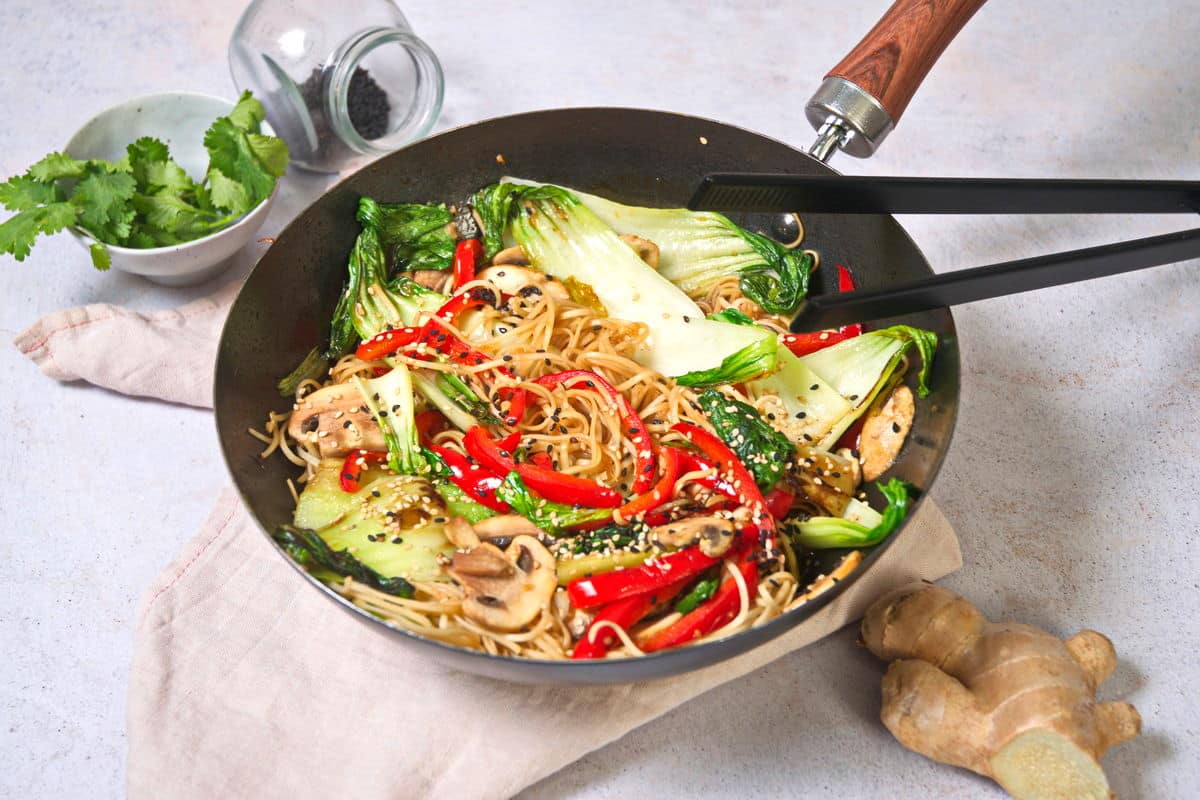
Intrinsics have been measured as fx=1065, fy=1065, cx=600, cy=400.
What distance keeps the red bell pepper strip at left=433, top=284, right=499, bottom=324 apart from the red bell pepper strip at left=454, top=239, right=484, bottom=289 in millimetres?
89

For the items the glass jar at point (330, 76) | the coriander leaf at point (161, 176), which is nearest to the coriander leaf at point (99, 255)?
the coriander leaf at point (161, 176)

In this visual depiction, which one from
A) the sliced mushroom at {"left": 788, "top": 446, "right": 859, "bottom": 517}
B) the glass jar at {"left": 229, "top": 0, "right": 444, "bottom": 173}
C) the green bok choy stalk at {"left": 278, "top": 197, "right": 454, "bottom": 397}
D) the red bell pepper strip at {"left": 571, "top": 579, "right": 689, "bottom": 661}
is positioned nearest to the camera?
the red bell pepper strip at {"left": 571, "top": 579, "right": 689, "bottom": 661}

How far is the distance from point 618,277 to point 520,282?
405 mm

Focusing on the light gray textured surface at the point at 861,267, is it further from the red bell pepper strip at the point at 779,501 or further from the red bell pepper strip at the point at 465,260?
the red bell pepper strip at the point at 465,260

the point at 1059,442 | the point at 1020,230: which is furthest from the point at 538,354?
the point at 1020,230

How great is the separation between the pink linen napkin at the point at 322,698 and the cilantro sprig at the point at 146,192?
1.44 m

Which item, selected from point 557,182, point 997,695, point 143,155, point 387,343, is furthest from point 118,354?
point 997,695

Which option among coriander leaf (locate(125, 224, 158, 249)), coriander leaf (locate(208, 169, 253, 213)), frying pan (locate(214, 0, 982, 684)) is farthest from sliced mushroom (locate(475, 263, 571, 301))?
coriander leaf (locate(125, 224, 158, 249))

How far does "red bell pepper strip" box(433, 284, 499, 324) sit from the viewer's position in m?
4.17

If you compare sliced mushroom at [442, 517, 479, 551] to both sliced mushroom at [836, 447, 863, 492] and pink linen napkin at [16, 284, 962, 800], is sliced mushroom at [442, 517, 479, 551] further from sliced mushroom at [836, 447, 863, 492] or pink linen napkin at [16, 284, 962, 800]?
sliced mushroom at [836, 447, 863, 492]

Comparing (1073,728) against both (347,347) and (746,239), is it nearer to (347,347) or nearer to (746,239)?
(746,239)

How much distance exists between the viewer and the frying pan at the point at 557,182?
3.74 metres

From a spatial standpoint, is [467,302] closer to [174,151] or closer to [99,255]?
[99,255]

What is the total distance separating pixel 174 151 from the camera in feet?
17.5
